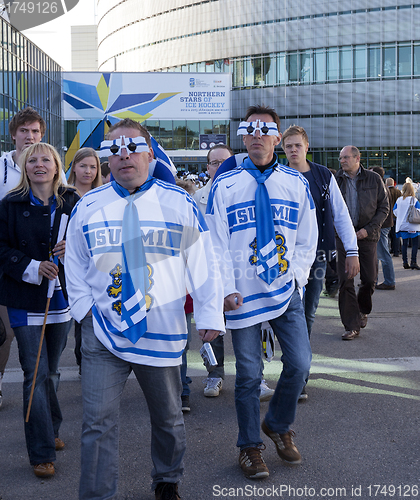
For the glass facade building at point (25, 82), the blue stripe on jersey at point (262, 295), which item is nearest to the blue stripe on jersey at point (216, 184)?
the blue stripe on jersey at point (262, 295)

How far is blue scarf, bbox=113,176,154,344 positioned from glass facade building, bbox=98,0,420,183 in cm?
4943

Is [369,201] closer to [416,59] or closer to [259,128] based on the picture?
[259,128]

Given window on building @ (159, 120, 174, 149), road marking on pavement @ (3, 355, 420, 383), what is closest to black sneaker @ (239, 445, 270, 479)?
road marking on pavement @ (3, 355, 420, 383)

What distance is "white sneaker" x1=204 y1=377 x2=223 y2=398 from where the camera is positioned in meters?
5.04

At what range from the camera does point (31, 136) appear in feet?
14.8

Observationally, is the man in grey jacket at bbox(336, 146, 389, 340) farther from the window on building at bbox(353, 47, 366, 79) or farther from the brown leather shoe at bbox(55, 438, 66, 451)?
the window on building at bbox(353, 47, 366, 79)

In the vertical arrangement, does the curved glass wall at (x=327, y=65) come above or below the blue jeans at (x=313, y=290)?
above

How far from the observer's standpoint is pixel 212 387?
16.7ft

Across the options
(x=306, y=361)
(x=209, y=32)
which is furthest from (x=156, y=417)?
(x=209, y=32)

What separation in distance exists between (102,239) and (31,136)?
197 centimetres

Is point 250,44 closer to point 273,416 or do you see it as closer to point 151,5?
point 151,5

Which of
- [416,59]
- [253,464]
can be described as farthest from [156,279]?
[416,59]

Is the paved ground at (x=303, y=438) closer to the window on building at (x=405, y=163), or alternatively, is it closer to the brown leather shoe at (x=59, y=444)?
the brown leather shoe at (x=59, y=444)

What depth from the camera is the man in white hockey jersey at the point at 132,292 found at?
282cm
